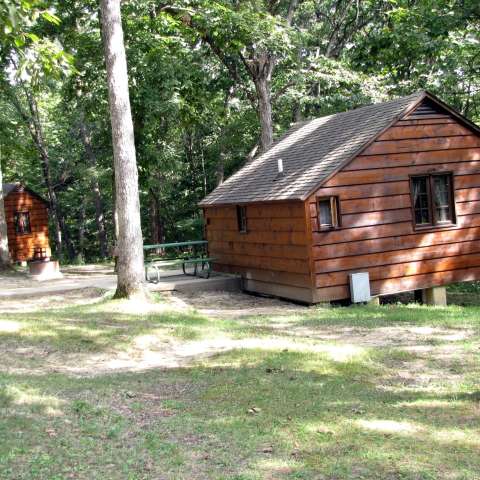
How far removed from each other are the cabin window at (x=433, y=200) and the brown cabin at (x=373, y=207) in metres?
0.02

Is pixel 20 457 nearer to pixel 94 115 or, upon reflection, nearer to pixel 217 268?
pixel 217 268

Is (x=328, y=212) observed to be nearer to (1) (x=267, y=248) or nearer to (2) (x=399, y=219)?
(2) (x=399, y=219)

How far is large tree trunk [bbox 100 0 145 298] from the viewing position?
13414mm

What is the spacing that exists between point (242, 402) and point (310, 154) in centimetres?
1006

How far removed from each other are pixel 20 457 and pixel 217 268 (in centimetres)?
1420

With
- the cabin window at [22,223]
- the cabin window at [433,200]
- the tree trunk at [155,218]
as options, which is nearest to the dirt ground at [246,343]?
the cabin window at [433,200]

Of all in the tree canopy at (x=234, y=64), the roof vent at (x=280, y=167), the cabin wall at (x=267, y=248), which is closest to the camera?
the cabin wall at (x=267, y=248)

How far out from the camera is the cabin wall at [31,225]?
3198cm

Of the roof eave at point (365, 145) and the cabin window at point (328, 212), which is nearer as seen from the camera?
the roof eave at point (365, 145)

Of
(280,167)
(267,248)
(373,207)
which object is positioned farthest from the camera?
(267,248)

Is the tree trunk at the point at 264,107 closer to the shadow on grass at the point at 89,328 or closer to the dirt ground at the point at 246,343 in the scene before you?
the dirt ground at the point at 246,343

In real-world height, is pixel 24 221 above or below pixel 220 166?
below

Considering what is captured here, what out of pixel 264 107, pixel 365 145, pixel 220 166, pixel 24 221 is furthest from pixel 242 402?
pixel 24 221

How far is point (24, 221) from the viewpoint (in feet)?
107
